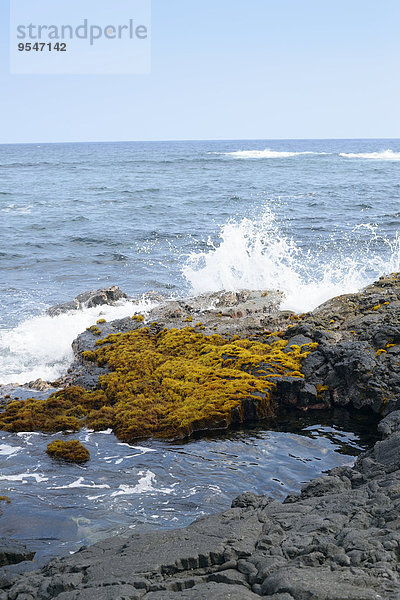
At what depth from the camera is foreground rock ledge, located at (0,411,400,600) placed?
199 inches

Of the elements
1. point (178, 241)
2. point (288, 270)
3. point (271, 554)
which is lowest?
point (271, 554)

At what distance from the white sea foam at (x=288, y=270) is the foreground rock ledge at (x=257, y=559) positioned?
31.5 feet

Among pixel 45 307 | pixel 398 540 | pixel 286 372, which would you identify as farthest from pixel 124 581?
pixel 45 307

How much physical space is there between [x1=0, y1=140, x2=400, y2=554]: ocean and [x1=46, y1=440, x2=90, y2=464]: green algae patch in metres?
0.24

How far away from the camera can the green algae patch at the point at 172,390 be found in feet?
33.8

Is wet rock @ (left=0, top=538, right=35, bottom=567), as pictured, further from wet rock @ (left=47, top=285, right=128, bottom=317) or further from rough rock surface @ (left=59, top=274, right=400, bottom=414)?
wet rock @ (left=47, top=285, right=128, bottom=317)

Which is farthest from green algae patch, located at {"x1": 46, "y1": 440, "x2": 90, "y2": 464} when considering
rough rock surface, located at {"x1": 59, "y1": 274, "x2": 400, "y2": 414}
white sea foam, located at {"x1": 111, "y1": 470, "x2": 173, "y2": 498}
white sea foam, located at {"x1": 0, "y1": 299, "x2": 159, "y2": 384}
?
white sea foam, located at {"x1": 0, "y1": 299, "x2": 159, "y2": 384}

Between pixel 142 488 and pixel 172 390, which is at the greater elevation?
pixel 172 390

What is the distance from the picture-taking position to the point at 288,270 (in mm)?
19406

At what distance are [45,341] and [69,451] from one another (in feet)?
20.1

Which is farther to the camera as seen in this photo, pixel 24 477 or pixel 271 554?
pixel 24 477

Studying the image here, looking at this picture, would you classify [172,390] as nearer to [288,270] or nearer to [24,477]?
[24,477]

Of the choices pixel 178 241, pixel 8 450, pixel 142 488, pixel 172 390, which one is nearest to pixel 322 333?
pixel 172 390

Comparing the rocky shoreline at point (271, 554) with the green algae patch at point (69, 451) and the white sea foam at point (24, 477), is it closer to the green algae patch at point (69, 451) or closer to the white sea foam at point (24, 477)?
the white sea foam at point (24, 477)
